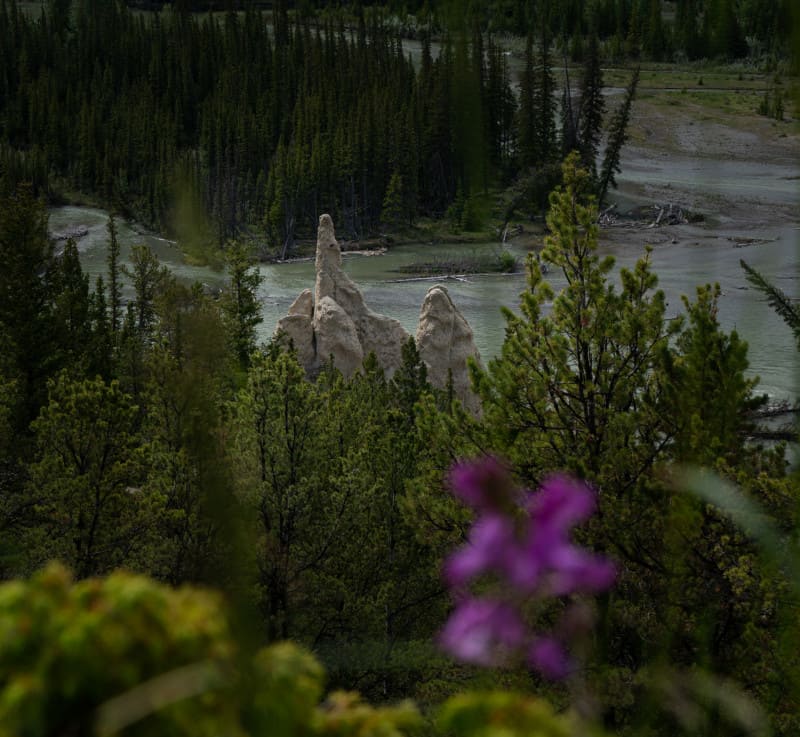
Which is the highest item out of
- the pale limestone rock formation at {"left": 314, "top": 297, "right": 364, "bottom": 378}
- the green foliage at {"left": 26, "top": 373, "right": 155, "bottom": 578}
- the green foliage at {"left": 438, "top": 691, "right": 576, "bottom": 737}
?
the green foliage at {"left": 438, "top": 691, "right": 576, "bottom": 737}

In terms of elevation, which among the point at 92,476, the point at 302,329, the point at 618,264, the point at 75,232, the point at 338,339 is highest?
the point at 92,476

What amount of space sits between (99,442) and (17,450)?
5.13 meters

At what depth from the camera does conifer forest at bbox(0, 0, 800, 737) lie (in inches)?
22.5

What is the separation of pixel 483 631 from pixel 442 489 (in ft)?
34.0

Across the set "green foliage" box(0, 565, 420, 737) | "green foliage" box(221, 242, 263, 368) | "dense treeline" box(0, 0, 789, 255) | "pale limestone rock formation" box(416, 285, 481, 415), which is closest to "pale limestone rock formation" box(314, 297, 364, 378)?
"pale limestone rock formation" box(416, 285, 481, 415)

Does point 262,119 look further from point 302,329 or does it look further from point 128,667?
point 128,667

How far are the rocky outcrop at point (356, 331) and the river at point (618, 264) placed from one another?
350 cm

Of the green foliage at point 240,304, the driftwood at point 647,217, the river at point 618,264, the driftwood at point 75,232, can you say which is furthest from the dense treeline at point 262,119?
the driftwood at point 647,217

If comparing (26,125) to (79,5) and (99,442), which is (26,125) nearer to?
(79,5)

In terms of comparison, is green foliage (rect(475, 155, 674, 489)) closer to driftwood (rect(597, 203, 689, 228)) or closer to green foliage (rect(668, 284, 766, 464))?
green foliage (rect(668, 284, 766, 464))

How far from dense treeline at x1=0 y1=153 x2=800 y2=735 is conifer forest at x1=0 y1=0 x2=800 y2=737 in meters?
0.05

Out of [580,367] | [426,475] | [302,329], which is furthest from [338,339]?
[580,367]

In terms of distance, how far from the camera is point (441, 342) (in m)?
26.3

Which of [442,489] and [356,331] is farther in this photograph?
[356,331]
